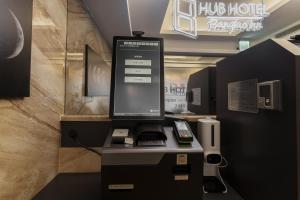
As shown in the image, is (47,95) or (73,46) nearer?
(47,95)

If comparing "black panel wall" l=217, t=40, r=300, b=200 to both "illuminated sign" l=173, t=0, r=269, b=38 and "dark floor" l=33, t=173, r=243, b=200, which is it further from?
"illuminated sign" l=173, t=0, r=269, b=38

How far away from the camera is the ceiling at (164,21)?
2262mm

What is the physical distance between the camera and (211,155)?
1016 millimetres

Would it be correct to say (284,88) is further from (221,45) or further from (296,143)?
(221,45)

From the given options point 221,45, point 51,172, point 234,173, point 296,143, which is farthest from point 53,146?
point 221,45

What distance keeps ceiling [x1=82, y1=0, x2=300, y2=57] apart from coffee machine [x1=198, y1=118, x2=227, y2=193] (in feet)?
4.97

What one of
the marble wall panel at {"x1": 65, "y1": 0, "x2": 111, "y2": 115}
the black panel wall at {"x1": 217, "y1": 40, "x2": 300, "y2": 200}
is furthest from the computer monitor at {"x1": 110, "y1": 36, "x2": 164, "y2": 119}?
the marble wall panel at {"x1": 65, "y1": 0, "x2": 111, "y2": 115}

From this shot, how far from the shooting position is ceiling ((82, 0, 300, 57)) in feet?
7.42

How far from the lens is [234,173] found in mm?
1035

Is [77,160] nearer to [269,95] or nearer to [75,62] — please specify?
[75,62]

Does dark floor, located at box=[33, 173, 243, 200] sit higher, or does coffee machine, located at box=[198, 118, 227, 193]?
coffee machine, located at box=[198, 118, 227, 193]

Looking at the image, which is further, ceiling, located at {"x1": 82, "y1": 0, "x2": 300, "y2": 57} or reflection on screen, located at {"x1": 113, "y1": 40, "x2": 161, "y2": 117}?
ceiling, located at {"x1": 82, "y1": 0, "x2": 300, "y2": 57}

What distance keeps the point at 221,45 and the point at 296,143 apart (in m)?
4.77

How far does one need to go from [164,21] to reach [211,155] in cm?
359
